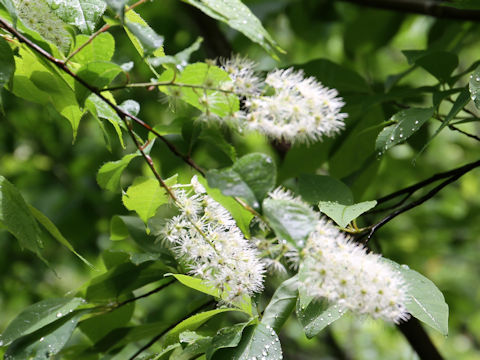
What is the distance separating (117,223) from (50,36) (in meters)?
0.37

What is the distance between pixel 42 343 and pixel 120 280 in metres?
0.16

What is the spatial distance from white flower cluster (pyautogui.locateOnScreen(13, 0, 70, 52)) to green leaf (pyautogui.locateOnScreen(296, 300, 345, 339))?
0.44 metres

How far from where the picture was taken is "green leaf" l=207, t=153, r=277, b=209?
1.73 feet

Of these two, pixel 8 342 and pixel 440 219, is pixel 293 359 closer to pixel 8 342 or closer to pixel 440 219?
pixel 440 219

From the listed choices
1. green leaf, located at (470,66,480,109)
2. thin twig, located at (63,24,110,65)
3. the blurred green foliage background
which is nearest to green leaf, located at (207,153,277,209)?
thin twig, located at (63,24,110,65)

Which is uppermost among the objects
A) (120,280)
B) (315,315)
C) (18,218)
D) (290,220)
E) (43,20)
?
(43,20)

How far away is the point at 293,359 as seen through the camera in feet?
6.28

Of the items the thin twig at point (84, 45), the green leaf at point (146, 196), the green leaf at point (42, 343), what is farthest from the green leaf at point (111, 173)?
the green leaf at point (42, 343)

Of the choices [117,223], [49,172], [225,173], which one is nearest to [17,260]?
[49,172]

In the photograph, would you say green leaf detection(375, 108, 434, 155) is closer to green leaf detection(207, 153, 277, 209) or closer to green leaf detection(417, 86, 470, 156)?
green leaf detection(417, 86, 470, 156)

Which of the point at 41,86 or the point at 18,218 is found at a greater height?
the point at 41,86

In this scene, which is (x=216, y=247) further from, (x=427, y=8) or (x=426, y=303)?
(x=427, y=8)

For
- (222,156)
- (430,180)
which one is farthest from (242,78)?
(222,156)

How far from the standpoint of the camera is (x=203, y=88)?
0.61 metres
